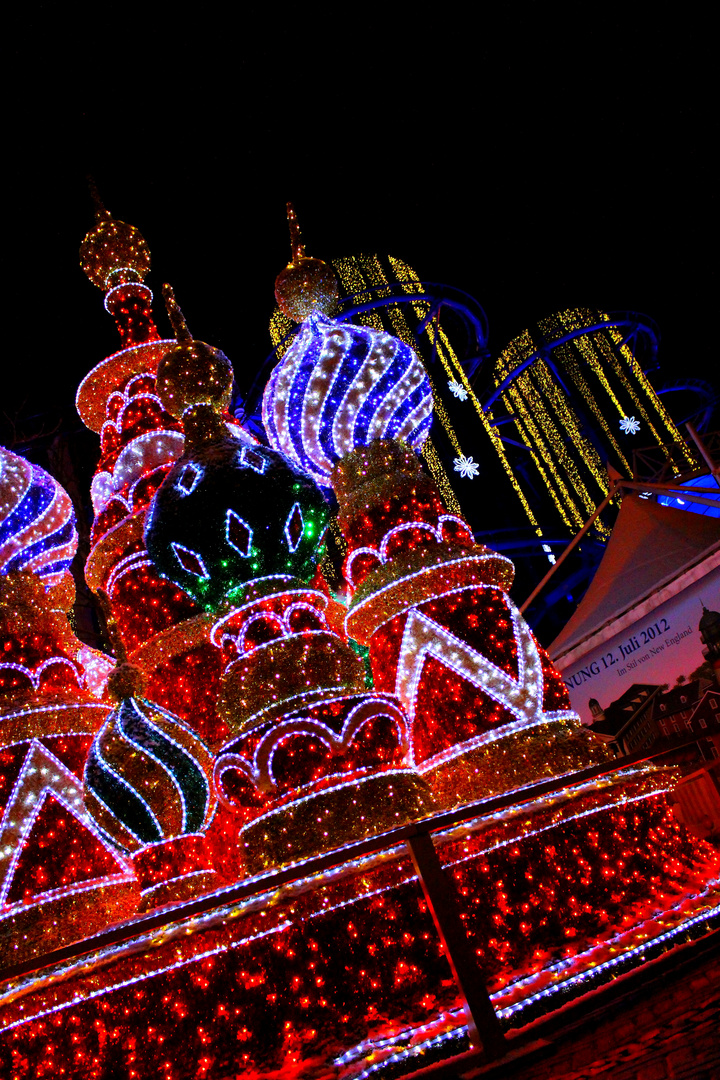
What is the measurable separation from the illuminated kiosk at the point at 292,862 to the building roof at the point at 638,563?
634cm

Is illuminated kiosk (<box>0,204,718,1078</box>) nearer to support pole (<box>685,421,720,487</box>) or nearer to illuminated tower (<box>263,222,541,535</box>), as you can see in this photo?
illuminated tower (<box>263,222,541,535</box>)

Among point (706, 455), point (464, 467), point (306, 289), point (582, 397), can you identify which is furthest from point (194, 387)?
point (582, 397)

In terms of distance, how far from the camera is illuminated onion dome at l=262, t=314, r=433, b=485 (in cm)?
350

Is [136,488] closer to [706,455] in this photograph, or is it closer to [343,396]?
[343,396]

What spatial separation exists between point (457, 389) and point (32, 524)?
893 centimetres

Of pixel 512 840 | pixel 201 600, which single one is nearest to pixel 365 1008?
pixel 512 840

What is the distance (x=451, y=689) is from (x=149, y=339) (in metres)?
2.47

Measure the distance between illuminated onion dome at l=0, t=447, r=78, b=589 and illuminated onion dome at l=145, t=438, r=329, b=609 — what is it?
723 mm

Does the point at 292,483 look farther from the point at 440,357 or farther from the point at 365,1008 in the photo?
the point at 440,357

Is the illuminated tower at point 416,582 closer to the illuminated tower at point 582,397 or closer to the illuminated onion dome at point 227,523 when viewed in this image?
the illuminated onion dome at point 227,523

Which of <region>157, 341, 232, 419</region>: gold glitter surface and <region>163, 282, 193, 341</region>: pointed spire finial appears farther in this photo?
<region>163, 282, 193, 341</region>: pointed spire finial

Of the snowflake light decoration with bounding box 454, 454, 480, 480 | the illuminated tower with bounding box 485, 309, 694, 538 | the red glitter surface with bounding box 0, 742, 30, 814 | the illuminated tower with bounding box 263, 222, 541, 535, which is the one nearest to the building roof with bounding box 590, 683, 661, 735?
the illuminated tower with bounding box 485, 309, 694, 538

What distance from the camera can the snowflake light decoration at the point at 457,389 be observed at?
1148 cm

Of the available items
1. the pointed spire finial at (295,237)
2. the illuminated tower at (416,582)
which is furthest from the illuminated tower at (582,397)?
the illuminated tower at (416,582)
